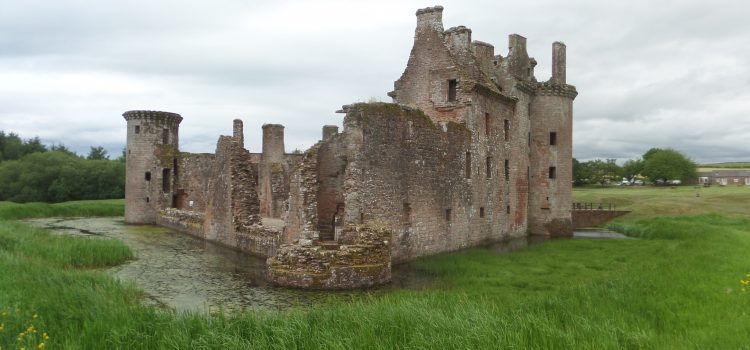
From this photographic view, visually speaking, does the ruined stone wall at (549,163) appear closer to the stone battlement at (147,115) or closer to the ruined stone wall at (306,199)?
the ruined stone wall at (306,199)

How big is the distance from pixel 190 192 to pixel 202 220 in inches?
370

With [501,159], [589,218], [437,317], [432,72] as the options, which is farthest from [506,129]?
[437,317]

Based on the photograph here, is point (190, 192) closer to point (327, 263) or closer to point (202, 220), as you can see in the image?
point (202, 220)

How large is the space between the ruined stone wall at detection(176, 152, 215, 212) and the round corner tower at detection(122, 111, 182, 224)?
892mm

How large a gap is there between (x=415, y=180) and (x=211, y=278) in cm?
738

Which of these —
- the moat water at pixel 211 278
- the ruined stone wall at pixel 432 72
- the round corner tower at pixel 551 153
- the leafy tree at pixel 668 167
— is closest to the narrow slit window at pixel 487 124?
the ruined stone wall at pixel 432 72

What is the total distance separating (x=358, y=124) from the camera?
52.8ft

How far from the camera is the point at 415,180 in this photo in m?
18.1

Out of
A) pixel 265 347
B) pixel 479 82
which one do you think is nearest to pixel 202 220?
pixel 479 82

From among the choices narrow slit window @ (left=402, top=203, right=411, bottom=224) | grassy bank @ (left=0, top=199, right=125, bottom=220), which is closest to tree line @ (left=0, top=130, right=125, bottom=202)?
grassy bank @ (left=0, top=199, right=125, bottom=220)

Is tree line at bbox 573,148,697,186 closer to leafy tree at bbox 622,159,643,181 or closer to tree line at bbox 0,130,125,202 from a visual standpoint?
leafy tree at bbox 622,159,643,181

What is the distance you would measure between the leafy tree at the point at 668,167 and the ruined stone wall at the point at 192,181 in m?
76.7

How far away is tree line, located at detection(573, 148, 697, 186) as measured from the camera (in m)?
85.2

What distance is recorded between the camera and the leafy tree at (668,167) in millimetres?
84750
